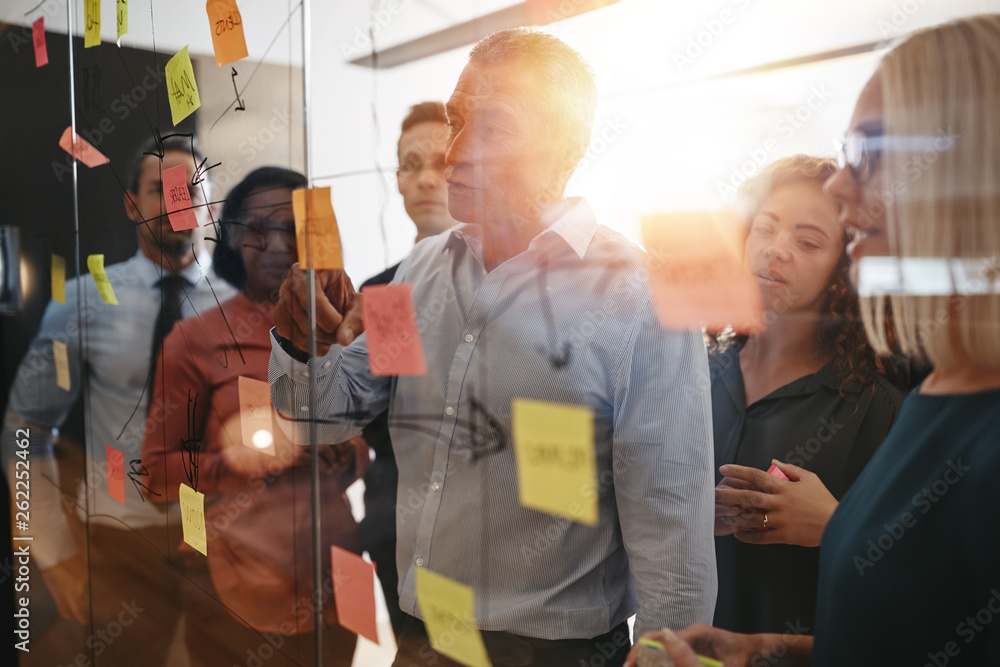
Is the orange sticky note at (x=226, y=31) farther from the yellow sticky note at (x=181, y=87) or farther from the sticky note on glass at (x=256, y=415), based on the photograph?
the sticky note on glass at (x=256, y=415)

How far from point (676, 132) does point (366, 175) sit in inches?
20.3

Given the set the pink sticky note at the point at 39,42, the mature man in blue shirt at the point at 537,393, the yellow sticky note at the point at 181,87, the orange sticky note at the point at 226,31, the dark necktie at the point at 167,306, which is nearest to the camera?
the mature man in blue shirt at the point at 537,393

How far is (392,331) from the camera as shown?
1.05 m

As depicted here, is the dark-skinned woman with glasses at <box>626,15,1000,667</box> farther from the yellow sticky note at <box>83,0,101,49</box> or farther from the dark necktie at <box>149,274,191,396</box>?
the yellow sticky note at <box>83,0,101,49</box>

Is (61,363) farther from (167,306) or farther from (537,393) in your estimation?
(537,393)

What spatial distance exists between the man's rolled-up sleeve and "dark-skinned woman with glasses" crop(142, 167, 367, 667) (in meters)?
0.50

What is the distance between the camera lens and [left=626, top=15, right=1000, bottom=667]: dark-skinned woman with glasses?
0.57 m

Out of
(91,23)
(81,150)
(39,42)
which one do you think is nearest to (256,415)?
(81,150)

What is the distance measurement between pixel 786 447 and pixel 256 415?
3.30ft

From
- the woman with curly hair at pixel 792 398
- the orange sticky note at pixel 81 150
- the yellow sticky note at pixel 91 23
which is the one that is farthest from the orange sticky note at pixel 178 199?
the woman with curly hair at pixel 792 398

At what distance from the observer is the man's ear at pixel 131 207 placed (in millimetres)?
1569

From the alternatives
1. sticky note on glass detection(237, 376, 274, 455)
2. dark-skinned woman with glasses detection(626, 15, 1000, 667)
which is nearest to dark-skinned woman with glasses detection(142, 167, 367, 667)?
sticky note on glass detection(237, 376, 274, 455)

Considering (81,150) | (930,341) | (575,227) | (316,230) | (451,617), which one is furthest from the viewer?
(81,150)

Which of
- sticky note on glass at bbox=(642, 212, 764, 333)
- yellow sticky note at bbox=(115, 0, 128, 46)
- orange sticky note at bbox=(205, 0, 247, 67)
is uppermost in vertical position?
yellow sticky note at bbox=(115, 0, 128, 46)
